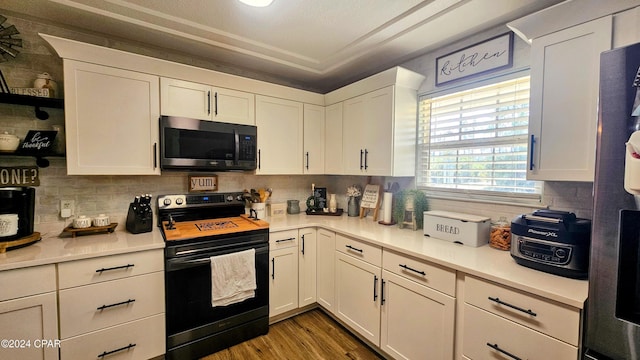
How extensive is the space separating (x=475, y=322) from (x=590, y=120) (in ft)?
3.80

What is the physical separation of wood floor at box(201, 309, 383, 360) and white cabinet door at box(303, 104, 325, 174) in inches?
58.9

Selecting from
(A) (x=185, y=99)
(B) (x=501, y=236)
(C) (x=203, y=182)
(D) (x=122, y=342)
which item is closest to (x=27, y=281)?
(D) (x=122, y=342)

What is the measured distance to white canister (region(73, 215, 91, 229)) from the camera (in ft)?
6.16

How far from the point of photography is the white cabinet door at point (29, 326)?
1402mm

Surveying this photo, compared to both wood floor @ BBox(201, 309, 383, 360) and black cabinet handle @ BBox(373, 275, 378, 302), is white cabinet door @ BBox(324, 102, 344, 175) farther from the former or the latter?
wood floor @ BBox(201, 309, 383, 360)

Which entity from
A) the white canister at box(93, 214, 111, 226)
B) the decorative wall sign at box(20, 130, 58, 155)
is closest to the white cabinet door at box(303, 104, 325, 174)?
the white canister at box(93, 214, 111, 226)

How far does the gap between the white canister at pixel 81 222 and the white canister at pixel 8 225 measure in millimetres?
297

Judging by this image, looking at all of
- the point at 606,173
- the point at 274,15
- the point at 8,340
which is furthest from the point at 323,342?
the point at 274,15

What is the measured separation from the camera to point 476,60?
1.98m

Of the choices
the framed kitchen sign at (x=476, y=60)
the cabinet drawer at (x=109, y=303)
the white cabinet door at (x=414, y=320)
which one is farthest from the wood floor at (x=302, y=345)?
the framed kitchen sign at (x=476, y=60)

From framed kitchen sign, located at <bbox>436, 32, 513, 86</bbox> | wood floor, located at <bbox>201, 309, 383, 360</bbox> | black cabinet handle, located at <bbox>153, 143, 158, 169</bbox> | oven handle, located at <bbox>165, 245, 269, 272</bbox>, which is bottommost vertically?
wood floor, located at <bbox>201, 309, 383, 360</bbox>

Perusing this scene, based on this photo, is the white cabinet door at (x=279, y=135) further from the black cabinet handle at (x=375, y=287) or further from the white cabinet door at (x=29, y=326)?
the white cabinet door at (x=29, y=326)

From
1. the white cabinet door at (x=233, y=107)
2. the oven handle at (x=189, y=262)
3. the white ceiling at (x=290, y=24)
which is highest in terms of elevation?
the white ceiling at (x=290, y=24)

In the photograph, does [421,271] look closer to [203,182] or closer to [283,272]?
[283,272]
